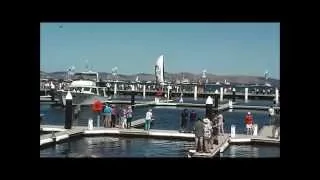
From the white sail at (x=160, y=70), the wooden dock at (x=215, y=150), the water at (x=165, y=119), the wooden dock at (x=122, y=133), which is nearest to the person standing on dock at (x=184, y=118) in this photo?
the wooden dock at (x=122, y=133)

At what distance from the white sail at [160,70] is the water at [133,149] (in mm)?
42837

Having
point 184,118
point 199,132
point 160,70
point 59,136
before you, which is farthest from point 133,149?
point 160,70

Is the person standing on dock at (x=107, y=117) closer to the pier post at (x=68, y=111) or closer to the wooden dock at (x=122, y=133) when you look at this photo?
the wooden dock at (x=122, y=133)

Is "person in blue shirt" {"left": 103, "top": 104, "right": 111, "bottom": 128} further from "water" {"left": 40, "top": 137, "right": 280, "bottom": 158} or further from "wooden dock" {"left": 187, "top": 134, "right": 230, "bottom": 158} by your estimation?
"wooden dock" {"left": 187, "top": 134, "right": 230, "bottom": 158}

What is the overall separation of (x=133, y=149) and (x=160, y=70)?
153 ft

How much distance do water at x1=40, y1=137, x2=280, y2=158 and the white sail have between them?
4284cm

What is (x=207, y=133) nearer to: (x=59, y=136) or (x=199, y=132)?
(x=199, y=132)

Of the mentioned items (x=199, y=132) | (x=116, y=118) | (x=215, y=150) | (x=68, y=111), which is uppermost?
(x=68, y=111)

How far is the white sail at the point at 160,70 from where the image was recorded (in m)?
57.2

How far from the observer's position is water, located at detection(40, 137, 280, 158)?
1142 cm

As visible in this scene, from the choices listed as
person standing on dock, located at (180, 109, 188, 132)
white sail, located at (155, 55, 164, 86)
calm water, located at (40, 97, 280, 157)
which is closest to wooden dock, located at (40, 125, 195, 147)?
calm water, located at (40, 97, 280, 157)

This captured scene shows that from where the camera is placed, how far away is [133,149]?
1230 cm
